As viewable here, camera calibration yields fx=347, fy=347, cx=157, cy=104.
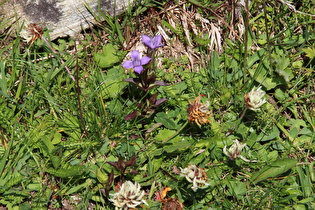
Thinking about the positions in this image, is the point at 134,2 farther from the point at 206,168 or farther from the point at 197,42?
the point at 206,168

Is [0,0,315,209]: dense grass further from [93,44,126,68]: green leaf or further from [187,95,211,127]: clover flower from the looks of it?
[187,95,211,127]: clover flower

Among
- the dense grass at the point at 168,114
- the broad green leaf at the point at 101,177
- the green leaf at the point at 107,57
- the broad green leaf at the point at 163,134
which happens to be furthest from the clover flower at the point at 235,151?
the green leaf at the point at 107,57

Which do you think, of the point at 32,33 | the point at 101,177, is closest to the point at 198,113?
the point at 101,177

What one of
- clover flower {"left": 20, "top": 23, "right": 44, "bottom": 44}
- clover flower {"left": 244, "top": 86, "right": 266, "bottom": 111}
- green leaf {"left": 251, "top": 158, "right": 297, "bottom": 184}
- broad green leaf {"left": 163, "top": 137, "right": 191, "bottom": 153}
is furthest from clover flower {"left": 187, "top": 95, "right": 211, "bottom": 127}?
clover flower {"left": 20, "top": 23, "right": 44, "bottom": 44}

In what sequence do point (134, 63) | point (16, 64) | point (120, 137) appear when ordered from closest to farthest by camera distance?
point (134, 63), point (120, 137), point (16, 64)

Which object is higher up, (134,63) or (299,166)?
(134,63)

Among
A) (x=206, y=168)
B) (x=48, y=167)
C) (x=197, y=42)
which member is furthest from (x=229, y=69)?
(x=48, y=167)

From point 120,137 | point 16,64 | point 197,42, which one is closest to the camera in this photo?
point 120,137
